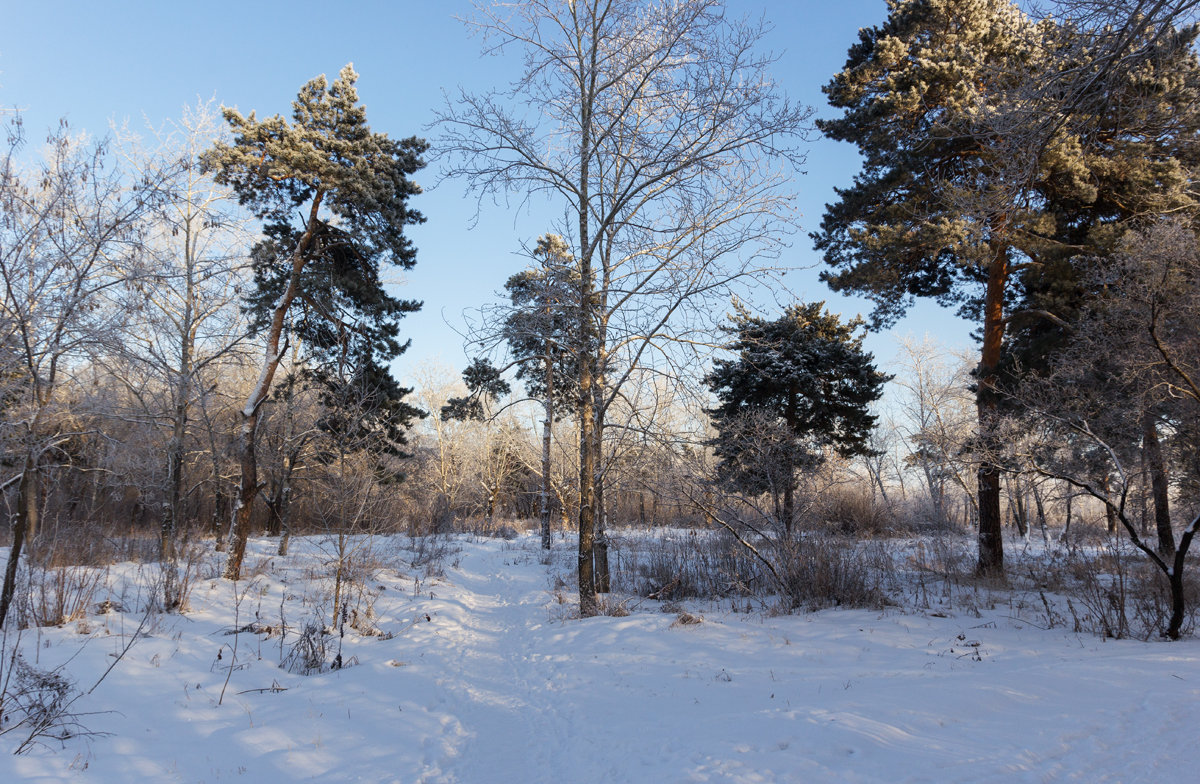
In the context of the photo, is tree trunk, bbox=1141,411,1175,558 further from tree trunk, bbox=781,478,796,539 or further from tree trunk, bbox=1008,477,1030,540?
tree trunk, bbox=781,478,796,539

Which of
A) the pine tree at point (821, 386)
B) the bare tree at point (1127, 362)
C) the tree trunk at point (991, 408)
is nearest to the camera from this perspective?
the bare tree at point (1127, 362)

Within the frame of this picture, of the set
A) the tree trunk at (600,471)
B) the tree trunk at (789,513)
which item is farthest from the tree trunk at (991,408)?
the tree trunk at (600,471)

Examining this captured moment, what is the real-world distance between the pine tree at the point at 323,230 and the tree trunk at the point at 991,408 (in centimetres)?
1222

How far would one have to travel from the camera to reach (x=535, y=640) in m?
7.61

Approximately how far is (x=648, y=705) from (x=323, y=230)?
11.5 m

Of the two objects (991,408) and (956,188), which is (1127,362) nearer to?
(991,408)

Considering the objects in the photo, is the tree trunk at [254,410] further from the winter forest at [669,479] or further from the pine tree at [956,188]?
the pine tree at [956,188]

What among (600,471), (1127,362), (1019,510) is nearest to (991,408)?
(1127,362)

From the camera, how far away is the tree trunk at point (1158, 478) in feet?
38.8

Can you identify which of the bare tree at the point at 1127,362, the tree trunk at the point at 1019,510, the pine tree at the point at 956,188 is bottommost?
the tree trunk at the point at 1019,510

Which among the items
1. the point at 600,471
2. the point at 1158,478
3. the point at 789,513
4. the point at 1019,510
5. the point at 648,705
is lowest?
the point at 1019,510

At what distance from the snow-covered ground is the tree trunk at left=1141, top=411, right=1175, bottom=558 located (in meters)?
7.68

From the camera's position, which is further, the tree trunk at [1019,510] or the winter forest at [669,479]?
the tree trunk at [1019,510]

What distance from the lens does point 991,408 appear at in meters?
11.6
